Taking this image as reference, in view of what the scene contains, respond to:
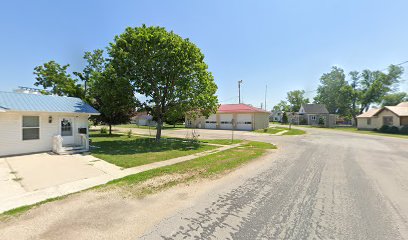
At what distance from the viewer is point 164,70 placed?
15773 millimetres

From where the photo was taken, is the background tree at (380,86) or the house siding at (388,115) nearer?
the house siding at (388,115)

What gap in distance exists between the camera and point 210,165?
30.3 ft

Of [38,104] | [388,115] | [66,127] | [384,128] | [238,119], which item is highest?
[388,115]

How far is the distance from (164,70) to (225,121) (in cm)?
2142

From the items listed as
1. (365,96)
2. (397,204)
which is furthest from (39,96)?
(365,96)

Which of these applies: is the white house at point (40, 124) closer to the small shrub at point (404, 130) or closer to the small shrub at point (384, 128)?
the small shrub at point (404, 130)

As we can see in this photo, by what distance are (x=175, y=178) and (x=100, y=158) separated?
5636 mm

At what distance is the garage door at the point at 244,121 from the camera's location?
108ft

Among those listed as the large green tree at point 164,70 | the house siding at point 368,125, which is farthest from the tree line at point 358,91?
the large green tree at point 164,70

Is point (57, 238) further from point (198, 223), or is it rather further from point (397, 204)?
point (397, 204)

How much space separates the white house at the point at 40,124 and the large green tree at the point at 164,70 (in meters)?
4.57

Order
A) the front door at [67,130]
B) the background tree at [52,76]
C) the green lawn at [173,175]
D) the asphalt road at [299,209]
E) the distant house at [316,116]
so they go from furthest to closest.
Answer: the distant house at [316,116] < the background tree at [52,76] < the front door at [67,130] < the green lawn at [173,175] < the asphalt road at [299,209]

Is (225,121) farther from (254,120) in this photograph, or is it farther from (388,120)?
(388,120)

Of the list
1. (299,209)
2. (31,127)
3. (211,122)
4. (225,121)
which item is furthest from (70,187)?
(211,122)
